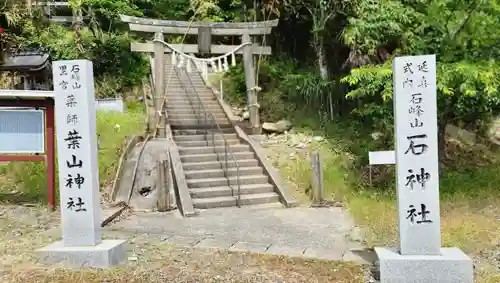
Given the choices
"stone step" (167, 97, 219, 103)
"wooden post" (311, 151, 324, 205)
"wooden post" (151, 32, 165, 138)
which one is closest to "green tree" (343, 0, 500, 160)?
"wooden post" (311, 151, 324, 205)

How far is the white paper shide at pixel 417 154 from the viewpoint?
4.70 m

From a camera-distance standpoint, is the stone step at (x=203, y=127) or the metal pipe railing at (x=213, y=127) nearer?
the metal pipe railing at (x=213, y=127)

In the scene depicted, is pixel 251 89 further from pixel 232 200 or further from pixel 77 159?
pixel 77 159

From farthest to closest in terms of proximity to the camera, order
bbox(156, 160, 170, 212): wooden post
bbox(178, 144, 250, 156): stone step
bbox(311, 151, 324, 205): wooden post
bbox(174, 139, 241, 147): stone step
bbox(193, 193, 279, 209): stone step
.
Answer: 1. bbox(174, 139, 241, 147): stone step
2. bbox(178, 144, 250, 156): stone step
3. bbox(311, 151, 324, 205): wooden post
4. bbox(193, 193, 279, 209): stone step
5. bbox(156, 160, 170, 212): wooden post

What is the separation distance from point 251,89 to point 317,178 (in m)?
4.87

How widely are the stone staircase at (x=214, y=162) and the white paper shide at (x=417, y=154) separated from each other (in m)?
4.79

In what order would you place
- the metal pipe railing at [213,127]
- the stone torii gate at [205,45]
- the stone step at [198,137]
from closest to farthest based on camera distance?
the metal pipe railing at [213,127] → the stone step at [198,137] → the stone torii gate at [205,45]

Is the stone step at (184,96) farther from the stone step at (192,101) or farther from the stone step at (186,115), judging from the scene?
the stone step at (186,115)

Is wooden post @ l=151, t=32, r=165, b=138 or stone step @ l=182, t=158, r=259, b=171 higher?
wooden post @ l=151, t=32, r=165, b=138

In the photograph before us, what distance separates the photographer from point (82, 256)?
4.96m

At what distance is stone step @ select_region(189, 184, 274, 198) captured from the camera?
9.18 meters

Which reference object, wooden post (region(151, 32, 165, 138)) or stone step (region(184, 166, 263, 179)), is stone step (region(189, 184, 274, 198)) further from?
wooden post (region(151, 32, 165, 138))

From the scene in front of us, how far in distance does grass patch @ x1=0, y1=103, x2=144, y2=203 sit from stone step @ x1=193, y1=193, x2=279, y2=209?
2490mm

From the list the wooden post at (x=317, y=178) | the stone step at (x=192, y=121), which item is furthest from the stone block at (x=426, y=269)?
the stone step at (x=192, y=121)
